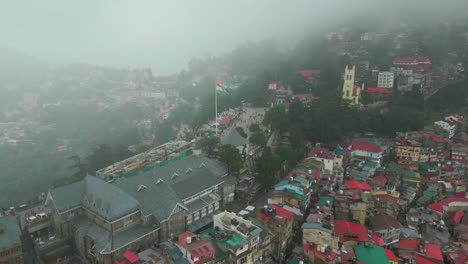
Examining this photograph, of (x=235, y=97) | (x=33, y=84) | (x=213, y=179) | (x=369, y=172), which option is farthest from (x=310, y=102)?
(x=33, y=84)

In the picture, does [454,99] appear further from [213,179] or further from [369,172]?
[213,179]

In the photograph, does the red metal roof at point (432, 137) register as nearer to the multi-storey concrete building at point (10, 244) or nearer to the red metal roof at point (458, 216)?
the red metal roof at point (458, 216)

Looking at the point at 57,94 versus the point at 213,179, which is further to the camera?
the point at 57,94

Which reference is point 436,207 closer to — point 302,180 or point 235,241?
point 302,180

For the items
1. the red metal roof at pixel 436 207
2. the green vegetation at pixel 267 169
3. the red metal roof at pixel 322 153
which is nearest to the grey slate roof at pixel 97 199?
the green vegetation at pixel 267 169

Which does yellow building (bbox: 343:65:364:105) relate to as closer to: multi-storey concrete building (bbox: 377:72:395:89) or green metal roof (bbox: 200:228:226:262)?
multi-storey concrete building (bbox: 377:72:395:89)

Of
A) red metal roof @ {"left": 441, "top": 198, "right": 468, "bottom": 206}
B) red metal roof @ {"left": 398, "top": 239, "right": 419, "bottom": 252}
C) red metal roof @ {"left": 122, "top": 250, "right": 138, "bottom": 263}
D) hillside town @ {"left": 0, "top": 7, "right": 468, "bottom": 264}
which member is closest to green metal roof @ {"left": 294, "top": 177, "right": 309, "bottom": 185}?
hillside town @ {"left": 0, "top": 7, "right": 468, "bottom": 264}

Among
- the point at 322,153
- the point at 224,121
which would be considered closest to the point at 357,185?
the point at 322,153
